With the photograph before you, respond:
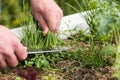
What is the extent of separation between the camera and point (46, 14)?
2715 mm

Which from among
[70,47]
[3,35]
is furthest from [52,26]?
[3,35]

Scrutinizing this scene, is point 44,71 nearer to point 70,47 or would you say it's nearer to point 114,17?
point 70,47

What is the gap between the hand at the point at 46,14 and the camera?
271 cm

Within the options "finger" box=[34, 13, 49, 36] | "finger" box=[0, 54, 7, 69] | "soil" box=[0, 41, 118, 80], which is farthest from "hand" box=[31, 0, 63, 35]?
"finger" box=[0, 54, 7, 69]

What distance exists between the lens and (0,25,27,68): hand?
2391mm

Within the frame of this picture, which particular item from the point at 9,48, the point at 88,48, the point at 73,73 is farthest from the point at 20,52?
the point at 88,48

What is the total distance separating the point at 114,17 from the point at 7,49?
568 millimetres

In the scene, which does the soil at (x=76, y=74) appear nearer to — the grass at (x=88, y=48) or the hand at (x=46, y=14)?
the grass at (x=88, y=48)

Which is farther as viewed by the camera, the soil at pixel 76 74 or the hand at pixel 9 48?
the soil at pixel 76 74

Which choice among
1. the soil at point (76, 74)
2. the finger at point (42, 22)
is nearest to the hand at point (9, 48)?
the soil at point (76, 74)

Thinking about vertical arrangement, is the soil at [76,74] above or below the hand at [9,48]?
below

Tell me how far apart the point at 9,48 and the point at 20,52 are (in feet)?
0.26

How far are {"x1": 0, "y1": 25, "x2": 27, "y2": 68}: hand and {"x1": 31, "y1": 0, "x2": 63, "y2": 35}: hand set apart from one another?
12.2 inches

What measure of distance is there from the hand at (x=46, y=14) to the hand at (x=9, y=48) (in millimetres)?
311
